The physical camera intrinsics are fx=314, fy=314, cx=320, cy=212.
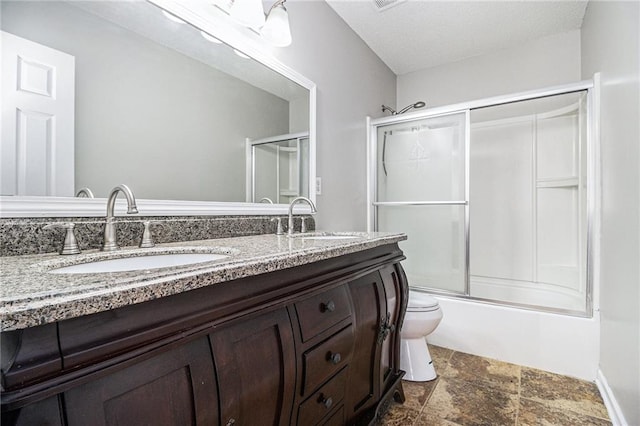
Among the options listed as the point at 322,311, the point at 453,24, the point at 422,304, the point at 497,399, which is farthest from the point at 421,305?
the point at 453,24

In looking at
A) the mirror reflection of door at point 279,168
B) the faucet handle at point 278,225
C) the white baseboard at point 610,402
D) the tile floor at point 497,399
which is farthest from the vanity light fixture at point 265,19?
the white baseboard at point 610,402

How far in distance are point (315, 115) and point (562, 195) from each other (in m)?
2.21

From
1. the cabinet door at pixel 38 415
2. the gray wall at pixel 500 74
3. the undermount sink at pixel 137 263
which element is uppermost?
the gray wall at pixel 500 74

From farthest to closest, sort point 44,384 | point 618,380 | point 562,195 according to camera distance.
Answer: point 562,195
point 618,380
point 44,384

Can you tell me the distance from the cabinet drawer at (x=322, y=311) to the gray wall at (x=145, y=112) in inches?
26.9

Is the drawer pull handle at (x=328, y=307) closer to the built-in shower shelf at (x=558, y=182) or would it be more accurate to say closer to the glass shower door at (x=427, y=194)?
the glass shower door at (x=427, y=194)

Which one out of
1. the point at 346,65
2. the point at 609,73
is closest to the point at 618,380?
the point at 609,73

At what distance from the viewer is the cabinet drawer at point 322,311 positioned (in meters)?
0.88

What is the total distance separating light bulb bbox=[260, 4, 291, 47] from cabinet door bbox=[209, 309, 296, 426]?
132cm

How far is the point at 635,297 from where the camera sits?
1.22 meters

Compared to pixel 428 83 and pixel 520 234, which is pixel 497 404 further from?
pixel 428 83

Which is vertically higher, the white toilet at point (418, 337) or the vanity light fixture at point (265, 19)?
the vanity light fixture at point (265, 19)

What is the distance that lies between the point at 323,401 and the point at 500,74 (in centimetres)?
296

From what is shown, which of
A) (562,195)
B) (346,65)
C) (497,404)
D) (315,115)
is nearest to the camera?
(497,404)
